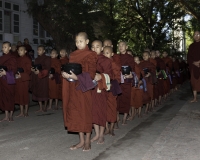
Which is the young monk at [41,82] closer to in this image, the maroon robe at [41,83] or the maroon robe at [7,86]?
the maroon robe at [41,83]

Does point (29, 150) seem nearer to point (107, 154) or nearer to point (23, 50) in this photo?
point (107, 154)

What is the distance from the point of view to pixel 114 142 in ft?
20.9

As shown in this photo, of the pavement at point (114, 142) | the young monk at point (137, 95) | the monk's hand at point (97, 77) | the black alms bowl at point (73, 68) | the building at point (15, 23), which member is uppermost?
the building at point (15, 23)

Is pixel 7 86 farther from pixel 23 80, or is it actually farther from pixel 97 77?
pixel 97 77

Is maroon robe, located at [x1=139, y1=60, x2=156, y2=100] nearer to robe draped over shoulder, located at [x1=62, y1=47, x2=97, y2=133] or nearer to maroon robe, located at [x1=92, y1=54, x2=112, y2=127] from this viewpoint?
maroon robe, located at [x1=92, y1=54, x2=112, y2=127]

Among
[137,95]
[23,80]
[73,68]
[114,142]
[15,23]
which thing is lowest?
→ [114,142]

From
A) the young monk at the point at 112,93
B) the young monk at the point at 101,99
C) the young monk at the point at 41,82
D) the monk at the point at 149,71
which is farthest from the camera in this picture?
the monk at the point at 149,71

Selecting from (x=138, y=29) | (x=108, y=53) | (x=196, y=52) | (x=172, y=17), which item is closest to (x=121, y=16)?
(x=138, y=29)

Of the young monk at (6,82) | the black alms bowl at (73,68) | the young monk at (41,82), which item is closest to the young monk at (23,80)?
the young monk at (6,82)

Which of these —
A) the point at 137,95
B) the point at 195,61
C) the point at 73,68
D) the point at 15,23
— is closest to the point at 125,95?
the point at 137,95

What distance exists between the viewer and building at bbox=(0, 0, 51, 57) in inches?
722

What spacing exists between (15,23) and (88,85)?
580 inches

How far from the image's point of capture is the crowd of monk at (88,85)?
5.47m

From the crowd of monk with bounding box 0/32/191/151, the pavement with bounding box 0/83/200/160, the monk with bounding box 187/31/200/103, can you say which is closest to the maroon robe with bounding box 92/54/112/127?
the crowd of monk with bounding box 0/32/191/151
